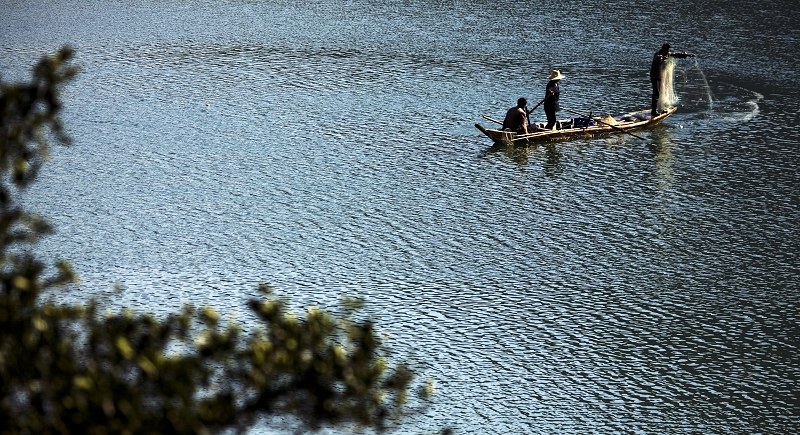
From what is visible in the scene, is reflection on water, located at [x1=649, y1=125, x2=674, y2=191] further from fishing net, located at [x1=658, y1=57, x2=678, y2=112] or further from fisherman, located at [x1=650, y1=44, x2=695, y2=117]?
fishing net, located at [x1=658, y1=57, x2=678, y2=112]

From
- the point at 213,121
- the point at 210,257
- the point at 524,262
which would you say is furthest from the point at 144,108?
the point at 524,262

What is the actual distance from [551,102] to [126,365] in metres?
24.1

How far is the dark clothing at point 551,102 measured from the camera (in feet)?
103

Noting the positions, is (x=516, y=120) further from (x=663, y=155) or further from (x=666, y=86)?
(x=666, y=86)

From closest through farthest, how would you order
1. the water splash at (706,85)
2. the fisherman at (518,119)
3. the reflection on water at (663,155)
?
the reflection on water at (663,155) → the fisherman at (518,119) → the water splash at (706,85)

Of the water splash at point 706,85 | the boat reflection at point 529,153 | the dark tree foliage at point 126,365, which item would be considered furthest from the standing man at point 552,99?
the dark tree foliage at point 126,365

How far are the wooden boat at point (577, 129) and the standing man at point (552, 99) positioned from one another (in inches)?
8.0

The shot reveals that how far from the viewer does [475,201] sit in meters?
27.1

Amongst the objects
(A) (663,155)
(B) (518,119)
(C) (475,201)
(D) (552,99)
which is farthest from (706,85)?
(C) (475,201)

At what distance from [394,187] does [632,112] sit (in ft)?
29.8

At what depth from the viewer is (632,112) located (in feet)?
110

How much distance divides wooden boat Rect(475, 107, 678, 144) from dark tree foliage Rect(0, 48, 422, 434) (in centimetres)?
2190

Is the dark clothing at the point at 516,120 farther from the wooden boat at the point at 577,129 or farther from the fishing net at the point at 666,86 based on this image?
Result: the fishing net at the point at 666,86

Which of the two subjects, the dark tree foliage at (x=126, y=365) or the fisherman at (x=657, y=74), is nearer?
the dark tree foliage at (x=126, y=365)
